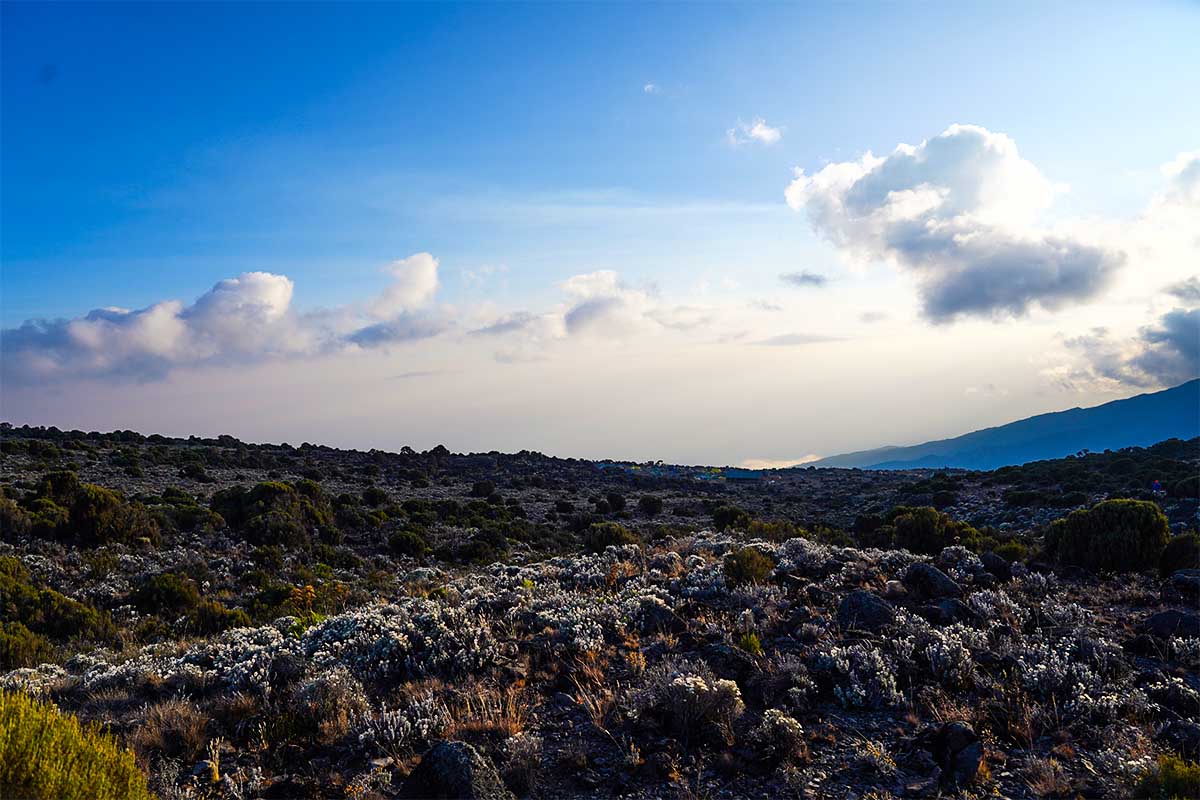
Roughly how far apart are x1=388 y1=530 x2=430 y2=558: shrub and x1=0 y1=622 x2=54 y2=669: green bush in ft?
40.1

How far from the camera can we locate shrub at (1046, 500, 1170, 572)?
39.7 ft

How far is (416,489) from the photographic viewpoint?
42.7 metres

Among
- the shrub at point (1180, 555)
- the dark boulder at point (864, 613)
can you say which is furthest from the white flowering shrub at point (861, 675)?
the shrub at point (1180, 555)

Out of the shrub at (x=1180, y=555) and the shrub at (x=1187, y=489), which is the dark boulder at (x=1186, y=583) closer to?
the shrub at (x=1180, y=555)

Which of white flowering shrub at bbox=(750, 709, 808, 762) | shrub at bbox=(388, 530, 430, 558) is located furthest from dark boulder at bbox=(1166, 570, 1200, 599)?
shrub at bbox=(388, 530, 430, 558)

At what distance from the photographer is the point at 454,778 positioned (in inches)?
202

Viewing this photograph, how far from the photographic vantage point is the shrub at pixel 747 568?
11.2 m

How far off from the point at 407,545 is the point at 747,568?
661 inches

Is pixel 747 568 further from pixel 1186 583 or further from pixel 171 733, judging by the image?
pixel 171 733

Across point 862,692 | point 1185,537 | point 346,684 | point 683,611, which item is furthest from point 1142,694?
point 346,684

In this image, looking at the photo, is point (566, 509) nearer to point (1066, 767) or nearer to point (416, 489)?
point (416, 489)

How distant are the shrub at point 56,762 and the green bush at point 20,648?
362 inches

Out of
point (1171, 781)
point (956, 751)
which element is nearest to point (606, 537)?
point (956, 751)

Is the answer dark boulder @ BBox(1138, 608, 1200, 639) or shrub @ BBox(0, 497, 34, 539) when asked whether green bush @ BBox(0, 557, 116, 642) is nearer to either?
shrub @ BBox(0, 497, 34, 539)
